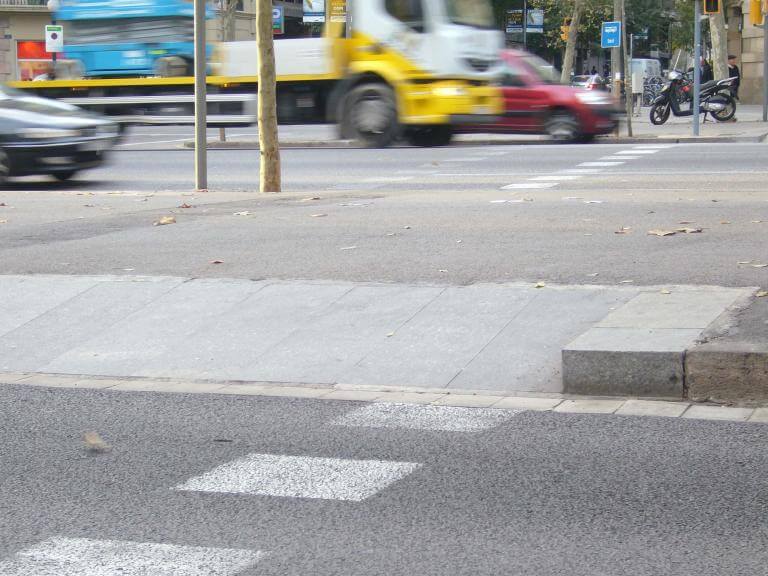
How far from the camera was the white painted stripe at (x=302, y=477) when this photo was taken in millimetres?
5055

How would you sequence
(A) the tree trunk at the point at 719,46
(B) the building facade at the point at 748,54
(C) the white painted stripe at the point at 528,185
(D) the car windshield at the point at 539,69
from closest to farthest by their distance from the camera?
1. (C) the white painted stripe at the point at 528,185
2. (D) the car windshield at the point at 539,69
3. (A) the tree trunk at the point at 719,46
4. (B) the building facade at the point at 748,54

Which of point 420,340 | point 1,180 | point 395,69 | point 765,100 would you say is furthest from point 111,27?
point 420,340

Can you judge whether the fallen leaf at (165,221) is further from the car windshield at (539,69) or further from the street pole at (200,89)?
the car windshield at (539,69)

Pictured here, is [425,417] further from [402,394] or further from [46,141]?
[46,141]

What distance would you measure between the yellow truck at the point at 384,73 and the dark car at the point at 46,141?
27.1 ft

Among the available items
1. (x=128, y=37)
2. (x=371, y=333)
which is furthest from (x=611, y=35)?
(x=371, y=333)

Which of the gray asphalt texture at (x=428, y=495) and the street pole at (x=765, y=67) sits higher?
the street pole at (x=765, y=67)

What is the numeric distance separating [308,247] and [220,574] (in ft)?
20.3

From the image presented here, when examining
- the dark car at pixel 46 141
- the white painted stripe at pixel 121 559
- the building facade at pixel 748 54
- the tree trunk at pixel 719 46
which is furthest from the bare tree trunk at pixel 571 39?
the white painted stripe at pixel 121 559

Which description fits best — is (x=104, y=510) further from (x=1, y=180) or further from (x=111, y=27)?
(x=111, y=27)

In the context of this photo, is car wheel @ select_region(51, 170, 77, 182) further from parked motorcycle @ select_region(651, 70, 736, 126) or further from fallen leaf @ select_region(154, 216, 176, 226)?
parked motorcycle @ select_region(651, 70, 736, 126)

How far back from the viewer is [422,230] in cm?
1102

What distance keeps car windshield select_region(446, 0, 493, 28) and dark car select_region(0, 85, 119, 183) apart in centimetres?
886

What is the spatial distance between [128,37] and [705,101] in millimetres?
14165
